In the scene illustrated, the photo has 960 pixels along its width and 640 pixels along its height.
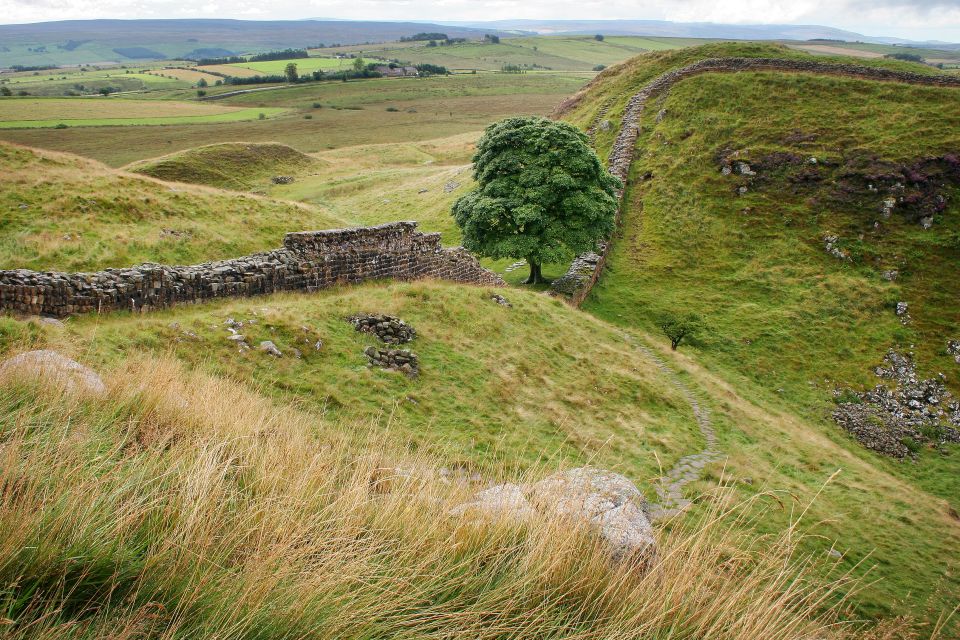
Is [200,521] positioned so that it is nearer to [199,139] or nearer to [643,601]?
[643,601]

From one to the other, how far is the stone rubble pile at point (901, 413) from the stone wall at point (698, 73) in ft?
44.4

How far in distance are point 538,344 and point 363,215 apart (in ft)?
93.1

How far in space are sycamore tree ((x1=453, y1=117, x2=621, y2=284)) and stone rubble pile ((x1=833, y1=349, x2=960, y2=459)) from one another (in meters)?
13.3

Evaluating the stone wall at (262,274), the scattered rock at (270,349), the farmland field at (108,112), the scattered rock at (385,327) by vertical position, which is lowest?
the scattered rock at (385,327)

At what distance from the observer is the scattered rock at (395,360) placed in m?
13.5

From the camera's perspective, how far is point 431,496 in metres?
4.42

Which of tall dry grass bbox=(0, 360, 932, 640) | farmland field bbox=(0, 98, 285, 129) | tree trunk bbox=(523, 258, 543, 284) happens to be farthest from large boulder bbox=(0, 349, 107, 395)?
farmland field bbox=(0, 98, 285, 129)

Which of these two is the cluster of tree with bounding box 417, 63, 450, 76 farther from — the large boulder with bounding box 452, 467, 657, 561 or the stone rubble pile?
the large boulder with bounding box 452, 467, 657, 561

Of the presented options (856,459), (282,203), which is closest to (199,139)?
(282,203)

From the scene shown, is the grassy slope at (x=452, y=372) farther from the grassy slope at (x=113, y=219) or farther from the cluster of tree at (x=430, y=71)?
the cluster of tree at (x=430, y=71)

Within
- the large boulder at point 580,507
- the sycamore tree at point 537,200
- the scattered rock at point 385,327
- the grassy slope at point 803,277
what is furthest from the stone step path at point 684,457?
the scattered rock at point 385,327

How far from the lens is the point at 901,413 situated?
22078 millimetres

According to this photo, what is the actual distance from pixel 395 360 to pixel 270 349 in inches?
117

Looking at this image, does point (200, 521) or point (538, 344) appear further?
point (538, 344)
